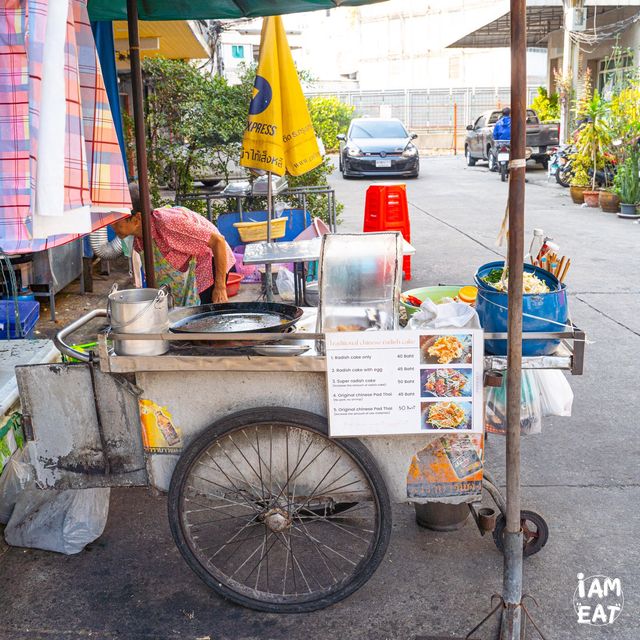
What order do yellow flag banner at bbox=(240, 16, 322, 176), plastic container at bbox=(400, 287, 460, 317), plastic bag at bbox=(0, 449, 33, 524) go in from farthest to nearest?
yellow flag banner at bbox=(240, 16, 322, 176)
plastic container at bbox=(400, 287, 460, 317)
plastic bag at bbox=(0, 449, 33, 524)

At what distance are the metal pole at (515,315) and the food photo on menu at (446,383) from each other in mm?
198

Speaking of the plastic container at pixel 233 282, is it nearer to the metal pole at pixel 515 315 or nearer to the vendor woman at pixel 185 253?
the vendor woman at pixel 185 253

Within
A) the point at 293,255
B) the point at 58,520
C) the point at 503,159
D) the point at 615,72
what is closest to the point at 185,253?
the point at 293,255

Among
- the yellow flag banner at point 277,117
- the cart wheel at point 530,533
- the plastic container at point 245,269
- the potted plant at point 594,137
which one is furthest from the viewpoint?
the potted plant at point 594,137

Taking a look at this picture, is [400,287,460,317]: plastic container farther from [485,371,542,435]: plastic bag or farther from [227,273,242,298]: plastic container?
[227,273,242,298]: plastic container

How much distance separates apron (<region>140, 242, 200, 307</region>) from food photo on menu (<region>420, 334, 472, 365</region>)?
8.56 feet

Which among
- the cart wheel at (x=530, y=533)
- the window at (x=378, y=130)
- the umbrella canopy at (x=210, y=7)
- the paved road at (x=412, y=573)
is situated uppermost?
the window at (x=378, y=130)

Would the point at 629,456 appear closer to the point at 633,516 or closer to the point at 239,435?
the point at 633,516

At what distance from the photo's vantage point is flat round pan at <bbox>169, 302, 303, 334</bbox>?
10.6 ft

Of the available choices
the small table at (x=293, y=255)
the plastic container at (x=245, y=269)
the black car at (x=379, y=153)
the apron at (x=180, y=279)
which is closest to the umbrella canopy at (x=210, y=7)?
the apron at (x=180, y=279)

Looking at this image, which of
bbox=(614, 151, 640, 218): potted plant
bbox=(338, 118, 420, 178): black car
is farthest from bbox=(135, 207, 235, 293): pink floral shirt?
bbox=(338, 118, 420, 178): black car

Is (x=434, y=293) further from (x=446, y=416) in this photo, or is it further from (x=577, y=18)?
(x=577, y=18)

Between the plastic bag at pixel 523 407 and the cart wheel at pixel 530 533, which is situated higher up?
the plastic bag at pixel 523 407

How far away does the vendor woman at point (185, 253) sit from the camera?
196 inches
